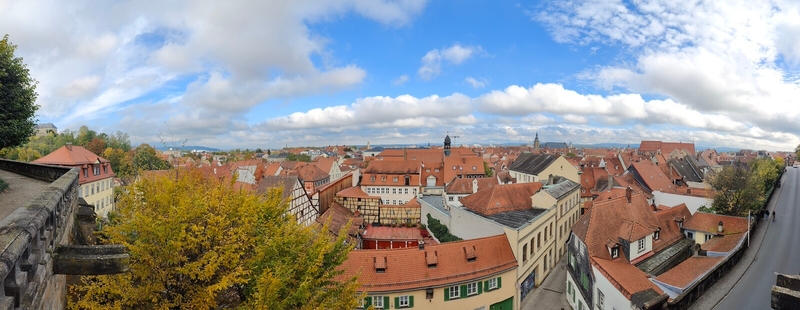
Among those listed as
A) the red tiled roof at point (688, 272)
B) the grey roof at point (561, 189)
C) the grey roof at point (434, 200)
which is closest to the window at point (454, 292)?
the red tiled roof at point (688, 272)

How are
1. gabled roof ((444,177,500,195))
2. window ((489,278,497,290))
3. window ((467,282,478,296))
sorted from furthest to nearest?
gabled roof ((444,177,500,195)), window ((489,278,497,290)), window ((467,282,478,296))

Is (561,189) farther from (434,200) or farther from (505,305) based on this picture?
(434,200)

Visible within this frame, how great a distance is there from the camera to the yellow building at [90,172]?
3073 cm

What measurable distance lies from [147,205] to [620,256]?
21.4 metres

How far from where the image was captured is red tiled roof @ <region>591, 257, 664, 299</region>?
50.4 feet

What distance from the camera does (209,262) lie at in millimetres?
7785

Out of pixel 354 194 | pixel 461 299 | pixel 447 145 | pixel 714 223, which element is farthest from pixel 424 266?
pixel 447 145

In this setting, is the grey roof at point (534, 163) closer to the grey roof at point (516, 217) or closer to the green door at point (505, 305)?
the grey roof at point (516, 217)

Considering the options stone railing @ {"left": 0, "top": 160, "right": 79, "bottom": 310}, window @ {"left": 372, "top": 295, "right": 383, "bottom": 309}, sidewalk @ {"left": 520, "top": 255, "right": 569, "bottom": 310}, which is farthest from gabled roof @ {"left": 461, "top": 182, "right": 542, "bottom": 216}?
stone railing @ {"left": 0, "top": 160, "right": 79, "bottom": 310}

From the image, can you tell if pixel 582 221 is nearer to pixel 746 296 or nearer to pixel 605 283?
pixel 605 283

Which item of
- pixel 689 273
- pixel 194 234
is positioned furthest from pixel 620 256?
pixel 194 234

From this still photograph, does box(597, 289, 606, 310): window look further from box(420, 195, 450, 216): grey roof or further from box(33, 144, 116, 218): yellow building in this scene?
box(33, 144, 116, 218): yellow building

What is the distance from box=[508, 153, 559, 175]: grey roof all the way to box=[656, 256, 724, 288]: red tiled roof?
83.4 ft

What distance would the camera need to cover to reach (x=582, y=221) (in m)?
22.6
